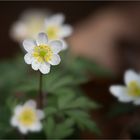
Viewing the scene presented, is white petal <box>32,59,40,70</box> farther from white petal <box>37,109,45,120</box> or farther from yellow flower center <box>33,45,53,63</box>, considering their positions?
white petal <box>37,109,45,120</box>

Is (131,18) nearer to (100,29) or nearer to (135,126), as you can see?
(100,29)

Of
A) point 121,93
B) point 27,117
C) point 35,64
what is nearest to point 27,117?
point 27,117

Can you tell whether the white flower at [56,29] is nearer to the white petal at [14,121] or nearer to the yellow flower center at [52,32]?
the yellow flower center at [52,32]

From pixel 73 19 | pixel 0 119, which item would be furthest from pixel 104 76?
pixel 73 19

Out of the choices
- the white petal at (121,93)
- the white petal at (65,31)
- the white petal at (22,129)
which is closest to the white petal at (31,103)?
the white petal at (22,129)

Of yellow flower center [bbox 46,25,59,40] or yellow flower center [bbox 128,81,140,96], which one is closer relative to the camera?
yellow flower center [bbox 128,81,140,96]

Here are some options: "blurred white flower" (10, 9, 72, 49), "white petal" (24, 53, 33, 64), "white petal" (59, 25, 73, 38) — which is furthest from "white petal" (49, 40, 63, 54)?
"white petal" (59, 25, 73, 38)
